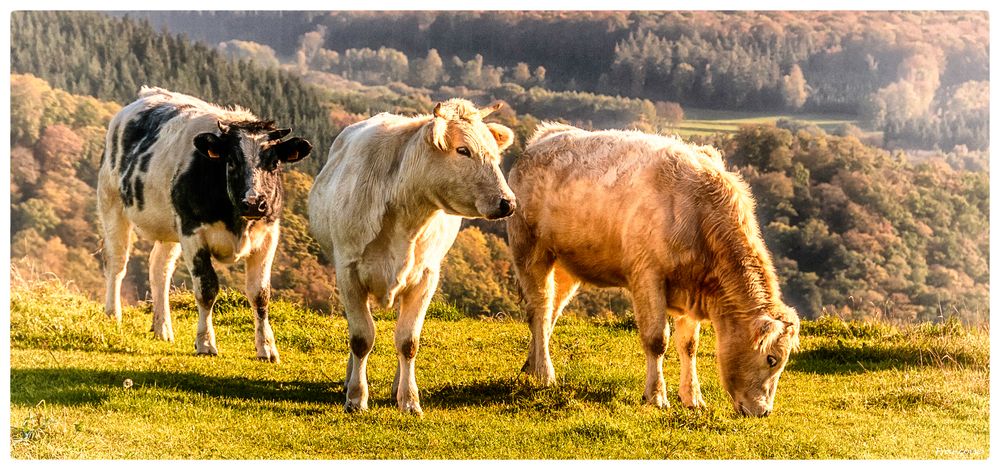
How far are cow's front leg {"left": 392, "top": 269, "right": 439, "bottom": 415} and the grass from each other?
171 mm

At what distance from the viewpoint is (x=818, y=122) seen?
51.8ft

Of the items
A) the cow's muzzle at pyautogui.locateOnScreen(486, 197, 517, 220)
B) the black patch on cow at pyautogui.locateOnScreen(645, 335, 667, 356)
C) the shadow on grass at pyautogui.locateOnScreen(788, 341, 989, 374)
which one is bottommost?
the shadow on grass at pyautogui.locateOnScreen(788, 341, 989, 374)

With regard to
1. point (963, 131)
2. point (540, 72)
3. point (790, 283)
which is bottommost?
point (790, 283)

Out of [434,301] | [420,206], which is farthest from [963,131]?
[420,206]

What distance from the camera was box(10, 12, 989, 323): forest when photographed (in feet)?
49.3

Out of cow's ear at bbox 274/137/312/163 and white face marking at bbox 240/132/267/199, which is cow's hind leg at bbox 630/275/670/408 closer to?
cow's ear at bbox 274/137/312/163

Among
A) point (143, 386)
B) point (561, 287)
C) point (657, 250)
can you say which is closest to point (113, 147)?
point (143, 386)

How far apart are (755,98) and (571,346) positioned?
4.27m

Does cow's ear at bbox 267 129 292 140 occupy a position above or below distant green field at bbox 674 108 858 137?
above

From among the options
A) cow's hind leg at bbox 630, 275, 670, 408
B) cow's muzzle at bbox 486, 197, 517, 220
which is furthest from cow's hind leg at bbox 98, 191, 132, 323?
cow's hind leg at bbox 630, 275, 670, 408

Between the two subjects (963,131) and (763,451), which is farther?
(963,131)

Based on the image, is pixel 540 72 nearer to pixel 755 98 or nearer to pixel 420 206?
pixel 755 98

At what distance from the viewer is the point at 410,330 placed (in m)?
9.83

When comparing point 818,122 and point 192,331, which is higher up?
point 818,122
